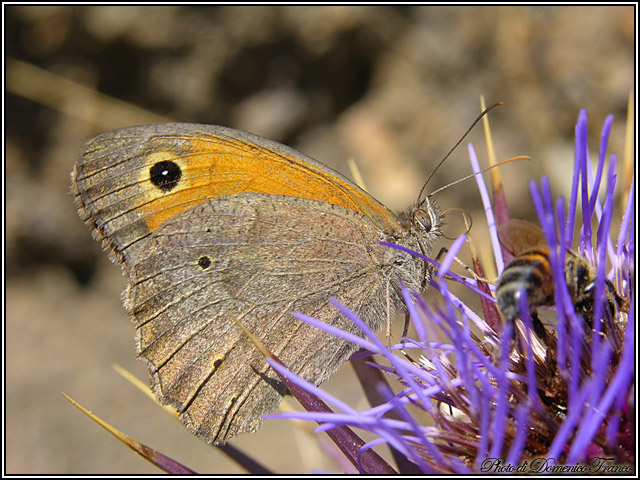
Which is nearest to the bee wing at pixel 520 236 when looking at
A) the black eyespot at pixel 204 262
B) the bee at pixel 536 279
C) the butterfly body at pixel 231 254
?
the bee at pixel 536 279

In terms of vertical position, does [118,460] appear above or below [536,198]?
below

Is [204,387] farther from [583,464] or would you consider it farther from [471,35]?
[471,35]

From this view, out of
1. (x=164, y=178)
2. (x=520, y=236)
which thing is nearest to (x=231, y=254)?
(x=164, y=178)

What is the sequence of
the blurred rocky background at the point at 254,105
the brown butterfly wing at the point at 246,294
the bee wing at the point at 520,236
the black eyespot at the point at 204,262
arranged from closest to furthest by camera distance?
the bee wing at the point at 520,236 → the brown butterfly wing at the point at 246,294 → the black eyespot at the point at 204,262 → the blurred rocky background at the point at 254,105

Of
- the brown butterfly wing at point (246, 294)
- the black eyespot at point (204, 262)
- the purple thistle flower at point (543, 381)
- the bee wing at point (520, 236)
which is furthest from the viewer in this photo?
the black eyespot at point (204, 262)

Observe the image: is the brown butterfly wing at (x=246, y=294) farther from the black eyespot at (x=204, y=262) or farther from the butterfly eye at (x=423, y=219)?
the butterfly eye at (x=423, y=219)

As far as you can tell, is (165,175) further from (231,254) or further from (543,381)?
(543,381)

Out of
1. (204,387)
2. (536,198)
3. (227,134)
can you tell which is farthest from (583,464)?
(227,134)
